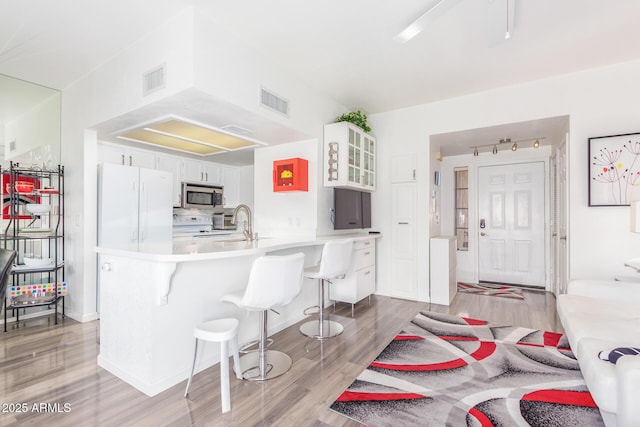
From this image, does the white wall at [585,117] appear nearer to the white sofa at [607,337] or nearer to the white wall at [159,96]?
the white sofa at [607,337]

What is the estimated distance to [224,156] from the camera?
202 inches

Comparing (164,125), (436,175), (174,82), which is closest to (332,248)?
(174,82)

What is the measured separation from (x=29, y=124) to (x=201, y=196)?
2.25 m

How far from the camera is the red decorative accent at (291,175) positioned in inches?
151

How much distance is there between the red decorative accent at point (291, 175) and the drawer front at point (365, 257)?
1.05m

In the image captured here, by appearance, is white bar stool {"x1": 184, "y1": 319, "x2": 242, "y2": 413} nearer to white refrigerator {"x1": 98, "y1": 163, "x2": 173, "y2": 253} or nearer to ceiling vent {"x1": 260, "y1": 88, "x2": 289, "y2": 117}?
white refrigerator {"x1": 98, "y1": 163, "x2": 173, "y2": 253}

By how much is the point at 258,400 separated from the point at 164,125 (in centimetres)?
282

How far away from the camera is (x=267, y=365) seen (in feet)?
7.98

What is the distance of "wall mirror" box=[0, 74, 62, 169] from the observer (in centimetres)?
353

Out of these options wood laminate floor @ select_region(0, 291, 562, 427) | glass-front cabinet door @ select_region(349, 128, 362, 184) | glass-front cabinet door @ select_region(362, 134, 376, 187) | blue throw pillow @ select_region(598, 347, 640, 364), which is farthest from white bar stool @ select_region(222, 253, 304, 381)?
glass-front cabinet door @ select_region(362, 134, 376, 187)

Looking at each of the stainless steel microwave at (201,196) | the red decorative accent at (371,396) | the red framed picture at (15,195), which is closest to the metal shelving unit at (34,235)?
the red framed picture at (15,195)

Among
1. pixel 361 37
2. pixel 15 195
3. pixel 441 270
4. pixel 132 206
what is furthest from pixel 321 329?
pixel 15 195

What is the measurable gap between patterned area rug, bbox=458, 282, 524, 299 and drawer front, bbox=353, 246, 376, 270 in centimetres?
176

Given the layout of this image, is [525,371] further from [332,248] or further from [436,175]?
[436,175]
